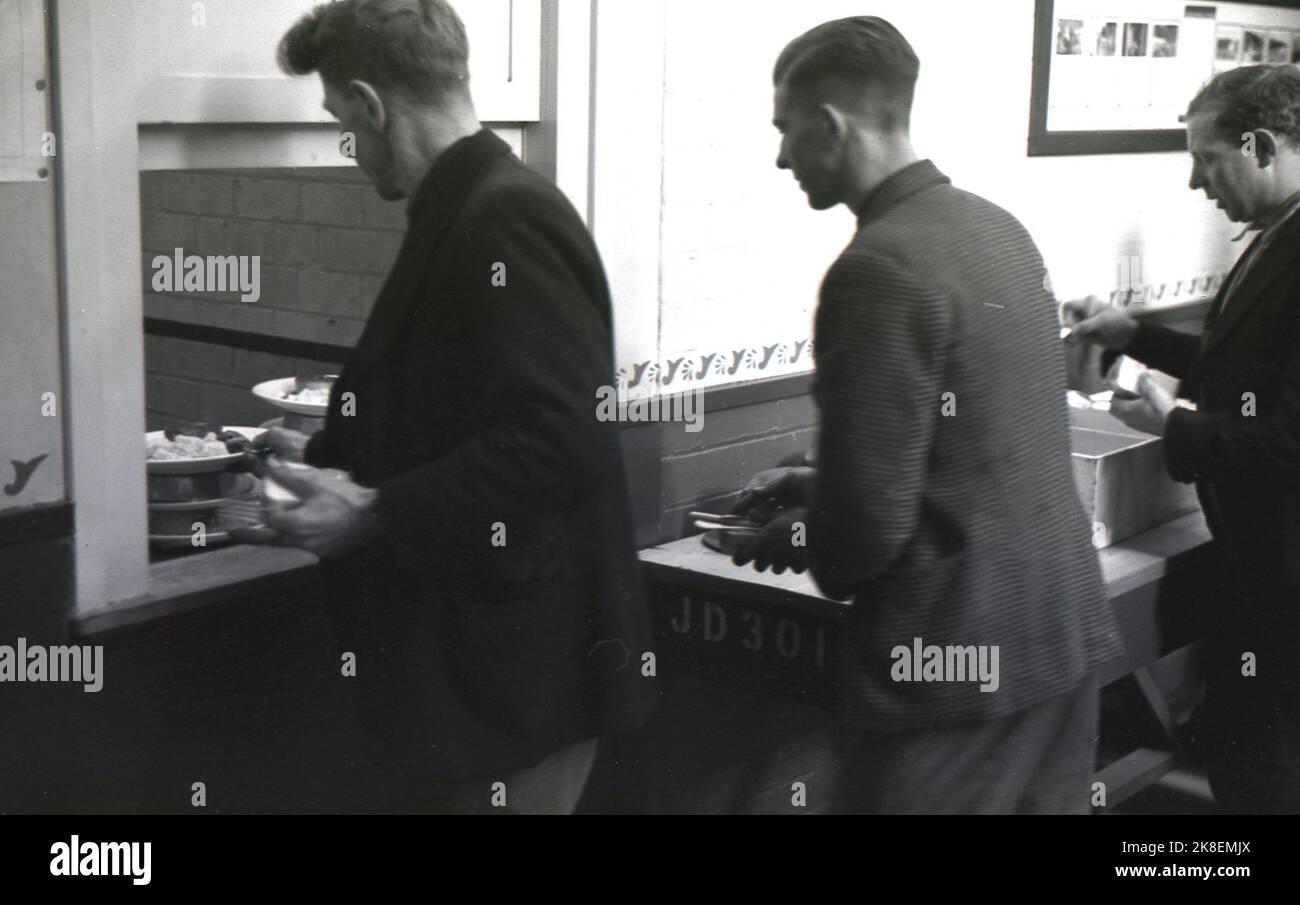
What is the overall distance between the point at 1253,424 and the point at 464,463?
172cm

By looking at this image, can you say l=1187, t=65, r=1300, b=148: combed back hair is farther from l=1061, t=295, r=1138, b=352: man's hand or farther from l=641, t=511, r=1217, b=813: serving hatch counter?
l=641, t=511, r=1217, b=813: serving hatch counter

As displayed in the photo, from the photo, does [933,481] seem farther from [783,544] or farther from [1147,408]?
[1147,408]

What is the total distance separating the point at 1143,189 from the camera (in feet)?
15.4

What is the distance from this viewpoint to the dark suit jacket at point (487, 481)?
1.96 m

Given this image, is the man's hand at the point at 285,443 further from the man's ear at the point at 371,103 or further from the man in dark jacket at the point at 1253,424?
the man in dark jacket at the point at 1253,424

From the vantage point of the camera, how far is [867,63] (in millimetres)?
2207

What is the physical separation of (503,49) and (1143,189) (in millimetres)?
2661

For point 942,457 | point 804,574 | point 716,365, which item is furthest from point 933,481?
point 716,365

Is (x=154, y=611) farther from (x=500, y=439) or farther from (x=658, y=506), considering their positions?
(x=658, y=506)

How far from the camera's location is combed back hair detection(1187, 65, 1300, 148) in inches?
124

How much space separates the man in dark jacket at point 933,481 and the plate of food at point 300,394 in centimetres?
99

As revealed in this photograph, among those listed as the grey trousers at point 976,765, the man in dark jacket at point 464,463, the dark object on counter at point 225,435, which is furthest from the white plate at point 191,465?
the grey trousers at point 976,765
